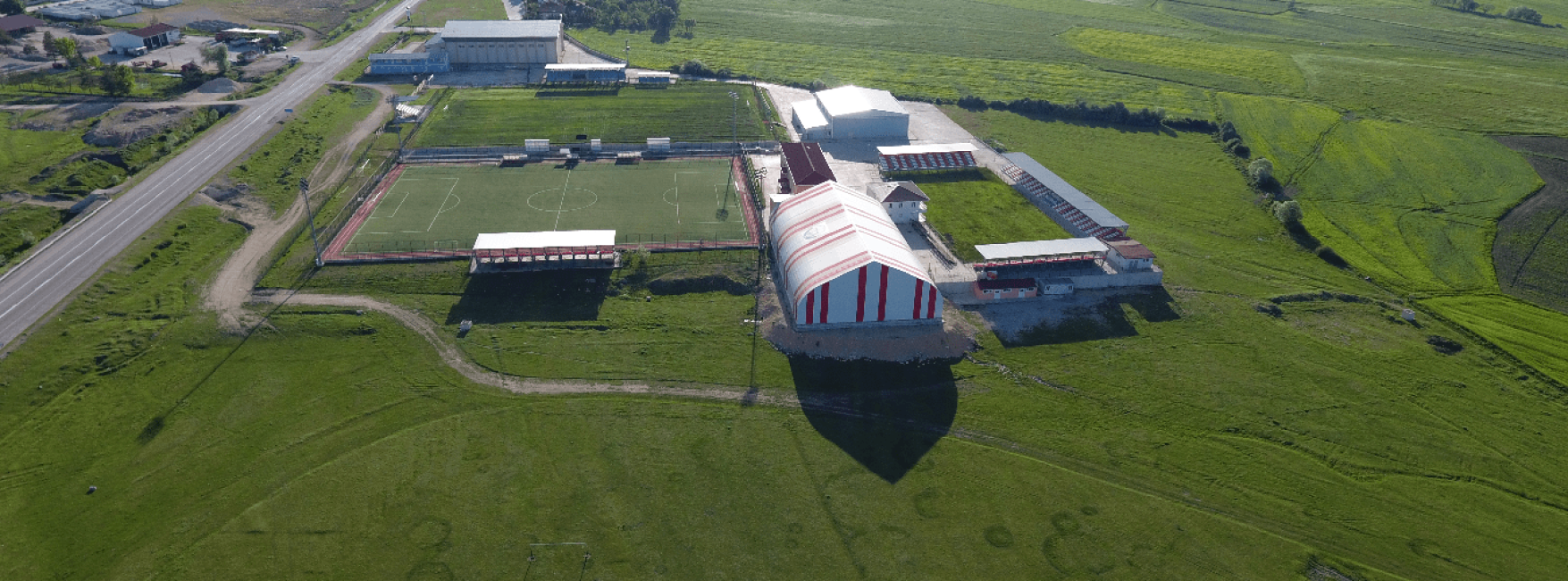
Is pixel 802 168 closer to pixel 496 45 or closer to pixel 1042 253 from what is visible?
pixel 1042 253

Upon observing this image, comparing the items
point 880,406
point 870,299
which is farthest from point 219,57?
point 880,406

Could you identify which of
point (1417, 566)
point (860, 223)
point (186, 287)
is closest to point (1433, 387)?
point (1417, 566)

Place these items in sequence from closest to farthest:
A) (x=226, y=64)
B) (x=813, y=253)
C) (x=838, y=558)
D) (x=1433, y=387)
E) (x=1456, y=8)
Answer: (x=838, y=558) < (x=1433, y=387) < (x=813, y=253) < (x=226, y=64) < (x=1456, y=8)

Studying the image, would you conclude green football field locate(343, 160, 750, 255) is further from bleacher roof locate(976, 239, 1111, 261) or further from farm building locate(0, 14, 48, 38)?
farm building locate(0, 14, 48, 38)

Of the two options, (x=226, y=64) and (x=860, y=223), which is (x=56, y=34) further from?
(x=860, y=223)

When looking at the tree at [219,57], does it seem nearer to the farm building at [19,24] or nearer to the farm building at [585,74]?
the farm building at [19,24]

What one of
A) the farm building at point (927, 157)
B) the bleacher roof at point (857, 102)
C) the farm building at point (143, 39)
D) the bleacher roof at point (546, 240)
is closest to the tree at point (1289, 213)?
the farm building at point (927, 157)

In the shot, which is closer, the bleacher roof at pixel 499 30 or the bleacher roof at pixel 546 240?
the bleacher roof at pixel 546 240
